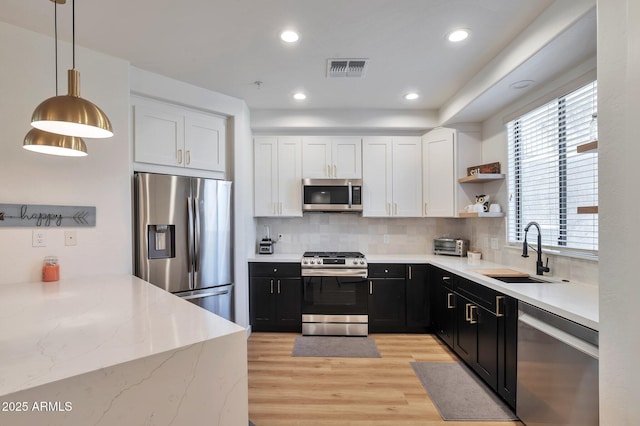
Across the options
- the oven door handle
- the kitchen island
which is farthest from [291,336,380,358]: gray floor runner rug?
the kitchen island

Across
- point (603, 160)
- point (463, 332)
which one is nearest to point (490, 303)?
point (463, 332)

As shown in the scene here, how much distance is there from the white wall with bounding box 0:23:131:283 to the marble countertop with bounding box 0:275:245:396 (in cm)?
49

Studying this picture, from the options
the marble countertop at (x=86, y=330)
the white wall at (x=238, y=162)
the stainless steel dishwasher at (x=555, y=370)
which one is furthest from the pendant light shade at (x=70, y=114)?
the stainless steel dishwasher at (x=555, y=370)

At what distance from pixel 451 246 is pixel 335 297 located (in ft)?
5.27

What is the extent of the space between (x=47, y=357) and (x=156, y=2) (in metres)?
1.99

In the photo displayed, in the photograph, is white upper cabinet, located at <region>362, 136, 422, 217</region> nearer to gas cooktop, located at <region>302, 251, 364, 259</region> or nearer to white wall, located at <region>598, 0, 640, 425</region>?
gas cooktop, located at <region>302, 251, 364, 259</region>

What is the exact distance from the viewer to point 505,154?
3115 mm

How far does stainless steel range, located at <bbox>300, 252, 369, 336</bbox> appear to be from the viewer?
3.46 meters

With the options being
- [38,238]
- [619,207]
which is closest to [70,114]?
[38,238]

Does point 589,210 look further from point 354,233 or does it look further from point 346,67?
point 354,233

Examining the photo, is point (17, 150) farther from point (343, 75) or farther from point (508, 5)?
point (508, 5)

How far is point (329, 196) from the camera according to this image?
3740 millimetres

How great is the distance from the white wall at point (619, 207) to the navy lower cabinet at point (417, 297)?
2291 mm

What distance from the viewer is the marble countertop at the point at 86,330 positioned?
777 mm
